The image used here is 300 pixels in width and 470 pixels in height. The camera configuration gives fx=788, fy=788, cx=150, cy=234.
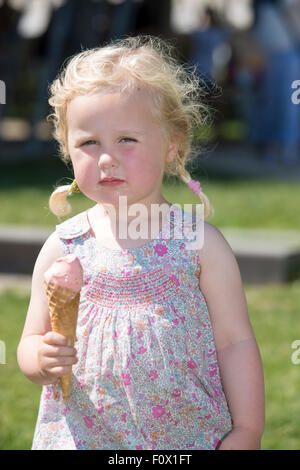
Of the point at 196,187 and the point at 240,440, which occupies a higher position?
the point at 196,187

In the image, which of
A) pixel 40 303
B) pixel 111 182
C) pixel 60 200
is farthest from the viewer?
pixel 60 200

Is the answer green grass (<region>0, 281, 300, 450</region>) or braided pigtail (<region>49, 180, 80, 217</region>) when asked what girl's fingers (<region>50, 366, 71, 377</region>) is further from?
green grass (<region>0, 281, 300, 450</region>)

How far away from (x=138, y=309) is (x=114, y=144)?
0.39 meters

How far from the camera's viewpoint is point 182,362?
6.14ft

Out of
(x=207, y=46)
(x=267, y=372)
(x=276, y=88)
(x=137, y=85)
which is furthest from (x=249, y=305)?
(x=207, y=46)

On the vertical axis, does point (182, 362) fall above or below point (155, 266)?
below

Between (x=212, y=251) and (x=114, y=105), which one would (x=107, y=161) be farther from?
(x=212, y=251)

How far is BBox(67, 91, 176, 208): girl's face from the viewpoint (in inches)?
71.7

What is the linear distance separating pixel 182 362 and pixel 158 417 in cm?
14

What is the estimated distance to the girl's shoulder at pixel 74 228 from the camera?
199cm

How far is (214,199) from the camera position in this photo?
A: 23.4 feet

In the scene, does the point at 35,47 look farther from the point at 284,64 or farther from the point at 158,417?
the point at 158,417

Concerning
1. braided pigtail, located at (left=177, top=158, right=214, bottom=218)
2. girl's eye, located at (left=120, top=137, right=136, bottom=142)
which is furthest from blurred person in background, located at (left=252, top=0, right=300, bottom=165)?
girl's eye, located at (left=120, top=137, right=136, bottom=142)

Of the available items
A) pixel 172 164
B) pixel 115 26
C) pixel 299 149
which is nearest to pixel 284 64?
pixel 299 149
